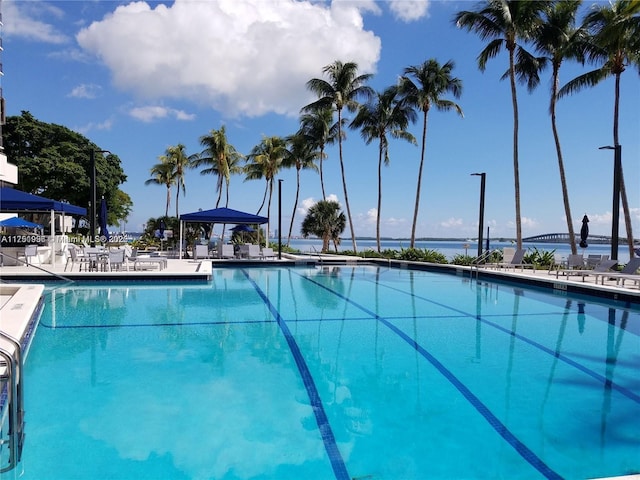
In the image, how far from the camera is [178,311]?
28.6 ft

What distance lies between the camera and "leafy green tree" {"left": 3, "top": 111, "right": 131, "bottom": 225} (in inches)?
1003

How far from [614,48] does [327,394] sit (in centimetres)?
1803

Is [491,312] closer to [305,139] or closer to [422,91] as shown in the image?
[422,91]

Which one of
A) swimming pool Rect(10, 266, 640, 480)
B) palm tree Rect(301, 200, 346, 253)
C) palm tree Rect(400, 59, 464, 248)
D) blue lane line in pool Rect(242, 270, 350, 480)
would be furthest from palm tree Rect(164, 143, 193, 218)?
blue lane line in pool Rect(242, 270, 350, 480)

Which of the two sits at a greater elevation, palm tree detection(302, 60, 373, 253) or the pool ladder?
palm tree detection(302, 60, 373, 253)

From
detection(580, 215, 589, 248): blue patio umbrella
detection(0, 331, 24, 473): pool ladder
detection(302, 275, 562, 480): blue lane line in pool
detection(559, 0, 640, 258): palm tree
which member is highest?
detection(559, 0, 640, 258): palm tree

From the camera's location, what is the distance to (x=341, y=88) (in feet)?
82.7

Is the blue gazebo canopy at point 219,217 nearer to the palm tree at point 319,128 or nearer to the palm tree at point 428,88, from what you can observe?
the palm tree at point 428,88

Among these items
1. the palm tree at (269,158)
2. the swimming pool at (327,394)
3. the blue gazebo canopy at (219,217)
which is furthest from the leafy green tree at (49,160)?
the swimming pool at (327,394)

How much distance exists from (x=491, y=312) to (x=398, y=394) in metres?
5.48

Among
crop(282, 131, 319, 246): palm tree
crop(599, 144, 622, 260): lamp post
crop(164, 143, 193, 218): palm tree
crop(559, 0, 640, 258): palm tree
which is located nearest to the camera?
Result: crop(599, 144, 622, 260): lamp post

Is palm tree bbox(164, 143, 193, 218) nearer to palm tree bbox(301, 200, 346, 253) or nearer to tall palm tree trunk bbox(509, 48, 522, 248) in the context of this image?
palm tree bbox(301, 200, 346, 253)

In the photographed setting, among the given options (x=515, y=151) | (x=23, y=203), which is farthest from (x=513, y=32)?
(x=23, y=203)

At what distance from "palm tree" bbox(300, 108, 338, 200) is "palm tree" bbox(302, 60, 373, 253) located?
1.78 m
